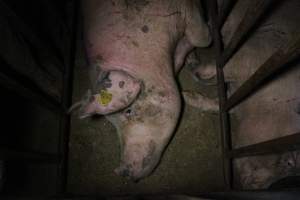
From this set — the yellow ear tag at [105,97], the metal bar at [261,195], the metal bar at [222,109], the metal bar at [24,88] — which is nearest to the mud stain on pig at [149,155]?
the yellow ear tag at [105,97]

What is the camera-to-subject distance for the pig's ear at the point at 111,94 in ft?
5.61

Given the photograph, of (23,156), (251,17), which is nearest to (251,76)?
(251,17)

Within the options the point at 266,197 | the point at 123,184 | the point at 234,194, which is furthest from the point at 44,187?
the point at 266,197

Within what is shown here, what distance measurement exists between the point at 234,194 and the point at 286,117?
0.95 meters

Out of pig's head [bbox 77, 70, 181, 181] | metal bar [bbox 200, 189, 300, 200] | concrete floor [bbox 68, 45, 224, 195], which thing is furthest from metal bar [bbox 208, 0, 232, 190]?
metal bar [bbox 200, 189, 300, 200]

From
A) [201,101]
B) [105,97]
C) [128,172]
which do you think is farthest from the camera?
[201,101]

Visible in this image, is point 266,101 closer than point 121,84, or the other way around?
point 121,84

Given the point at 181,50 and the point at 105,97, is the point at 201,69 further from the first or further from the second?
the point at 105,97

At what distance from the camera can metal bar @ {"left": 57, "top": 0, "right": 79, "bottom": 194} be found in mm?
1991

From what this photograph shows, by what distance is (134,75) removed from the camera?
1.80 m

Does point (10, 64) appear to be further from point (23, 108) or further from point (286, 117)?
point (286, 117)

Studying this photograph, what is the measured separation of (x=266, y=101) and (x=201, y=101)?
0.47 metres

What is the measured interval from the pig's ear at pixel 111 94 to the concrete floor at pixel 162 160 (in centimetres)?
56

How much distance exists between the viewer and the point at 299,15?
1931 millimetres
